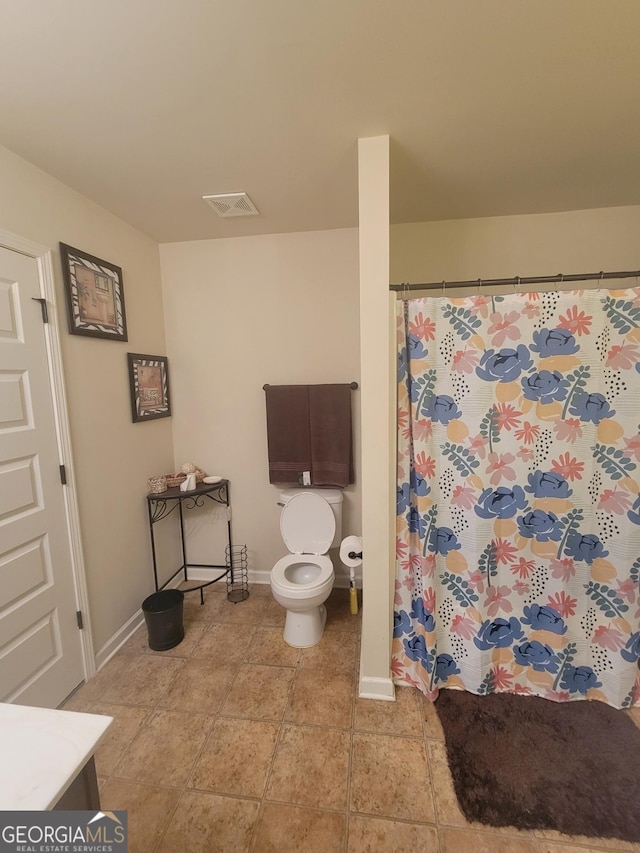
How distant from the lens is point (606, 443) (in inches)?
59.1

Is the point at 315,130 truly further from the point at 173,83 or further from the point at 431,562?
the point at 431,562

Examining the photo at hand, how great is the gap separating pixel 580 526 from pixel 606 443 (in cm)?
38

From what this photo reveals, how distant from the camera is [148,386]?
2314 millimetres

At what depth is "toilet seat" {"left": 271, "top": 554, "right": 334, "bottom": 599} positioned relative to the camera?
188 centimetres

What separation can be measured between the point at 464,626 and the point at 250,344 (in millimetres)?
2072

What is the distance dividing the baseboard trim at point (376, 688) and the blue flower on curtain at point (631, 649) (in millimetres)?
1038

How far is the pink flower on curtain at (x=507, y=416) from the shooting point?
1.52 m

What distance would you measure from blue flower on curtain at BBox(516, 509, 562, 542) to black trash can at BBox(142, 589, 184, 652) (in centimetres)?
190

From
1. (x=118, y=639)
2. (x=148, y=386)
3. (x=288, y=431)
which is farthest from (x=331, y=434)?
(x=118, y=639)

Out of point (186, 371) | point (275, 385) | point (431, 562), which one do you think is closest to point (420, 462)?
point (431, 562)

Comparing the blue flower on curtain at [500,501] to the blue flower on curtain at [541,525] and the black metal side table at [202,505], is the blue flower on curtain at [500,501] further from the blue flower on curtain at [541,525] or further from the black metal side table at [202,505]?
the black metal side table at [202,505]

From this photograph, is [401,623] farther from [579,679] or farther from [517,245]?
[517,245]

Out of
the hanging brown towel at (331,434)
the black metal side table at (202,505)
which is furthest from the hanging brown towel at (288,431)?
the black metal side table at (202,505)

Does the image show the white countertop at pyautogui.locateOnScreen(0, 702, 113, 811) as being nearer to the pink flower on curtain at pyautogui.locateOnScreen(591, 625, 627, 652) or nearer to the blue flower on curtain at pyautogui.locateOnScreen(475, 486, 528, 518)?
the blue flower on curtain at pyautogui.locateOnScreen(475, 486, 528, 518)
